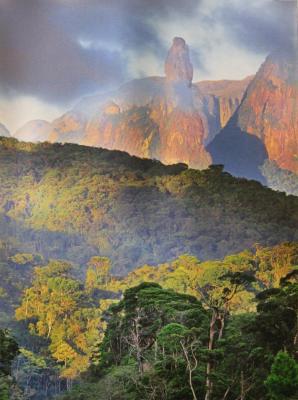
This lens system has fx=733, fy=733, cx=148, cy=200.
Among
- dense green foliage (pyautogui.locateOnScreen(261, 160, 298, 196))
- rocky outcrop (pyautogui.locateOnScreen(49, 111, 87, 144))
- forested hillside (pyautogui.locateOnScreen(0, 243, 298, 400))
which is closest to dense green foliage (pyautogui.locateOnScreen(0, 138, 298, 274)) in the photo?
dense green foliage (pyautogui.locateOnScreen(261, 160, 298, 196))

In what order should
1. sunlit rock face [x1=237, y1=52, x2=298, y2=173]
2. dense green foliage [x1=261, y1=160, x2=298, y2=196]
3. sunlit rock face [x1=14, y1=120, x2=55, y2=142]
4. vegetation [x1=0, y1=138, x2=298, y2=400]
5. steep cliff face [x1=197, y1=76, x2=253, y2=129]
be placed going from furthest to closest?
dense green foliage [x1=261, y1=160, x2=298, y2=196]
sunlit rock face [x1=14, y1=120, x2=55, y2=142]
steep cliff face [x1=197, y1=76, x2=253, y2=129]
sunlit rock face [x1=237, y1=52, x2=298, y2=173]
vegetation [x1=0, y1=138, x2=298, y2=400]

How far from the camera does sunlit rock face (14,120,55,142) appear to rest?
88.7ft

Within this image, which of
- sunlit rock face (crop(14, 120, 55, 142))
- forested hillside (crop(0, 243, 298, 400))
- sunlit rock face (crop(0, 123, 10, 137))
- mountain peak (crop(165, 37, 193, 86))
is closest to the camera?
forested hillside (crop(0, 243, 298, 400))

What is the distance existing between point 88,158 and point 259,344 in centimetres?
1922

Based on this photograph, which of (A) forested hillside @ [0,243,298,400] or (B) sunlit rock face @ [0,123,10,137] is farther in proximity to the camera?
(B) sunlit rock face @ [0,123,10,137]

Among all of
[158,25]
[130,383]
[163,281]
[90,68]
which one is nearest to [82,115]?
[90,68]

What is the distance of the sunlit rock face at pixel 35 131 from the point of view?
27.0 m

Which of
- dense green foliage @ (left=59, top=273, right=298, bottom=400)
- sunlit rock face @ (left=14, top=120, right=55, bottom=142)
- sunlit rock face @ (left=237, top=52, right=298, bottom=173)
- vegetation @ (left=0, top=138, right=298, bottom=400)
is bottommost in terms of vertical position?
dense green foliage @ (left=59, top=273, right=298, bottom=400)

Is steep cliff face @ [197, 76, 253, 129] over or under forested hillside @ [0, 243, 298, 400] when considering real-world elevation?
over

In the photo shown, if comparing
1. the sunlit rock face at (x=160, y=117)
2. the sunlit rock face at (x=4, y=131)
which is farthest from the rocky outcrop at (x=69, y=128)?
the sunlit rock face at (x=4, y=131)

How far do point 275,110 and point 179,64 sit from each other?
495 centimetres

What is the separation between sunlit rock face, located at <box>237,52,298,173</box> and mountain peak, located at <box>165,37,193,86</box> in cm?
251

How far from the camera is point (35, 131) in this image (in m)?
27.8

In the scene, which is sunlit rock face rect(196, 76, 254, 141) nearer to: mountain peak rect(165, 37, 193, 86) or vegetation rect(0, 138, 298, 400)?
mountain peak rect(165, 37, 193, 86)
